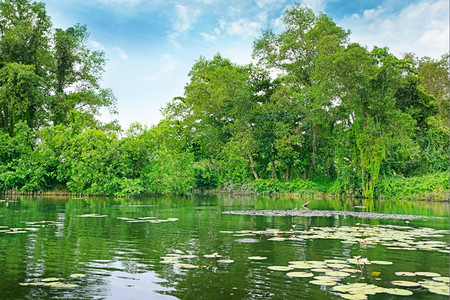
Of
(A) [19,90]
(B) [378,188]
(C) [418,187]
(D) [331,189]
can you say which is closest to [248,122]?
(D) [331,189]

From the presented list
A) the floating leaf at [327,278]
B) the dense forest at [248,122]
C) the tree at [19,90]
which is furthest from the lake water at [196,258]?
the tree at [19,90]

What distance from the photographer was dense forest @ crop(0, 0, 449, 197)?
93.6 feet

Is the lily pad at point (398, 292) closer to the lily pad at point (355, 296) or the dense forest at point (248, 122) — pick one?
the lily pad at point (355, 296)

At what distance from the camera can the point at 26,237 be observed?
8.66 metres

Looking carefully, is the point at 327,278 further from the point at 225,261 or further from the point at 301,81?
the point at 301,81

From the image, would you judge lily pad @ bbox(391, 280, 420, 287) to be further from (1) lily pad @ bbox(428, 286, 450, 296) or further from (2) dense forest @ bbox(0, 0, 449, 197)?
(2) dense forest @ bbox(0, 0, 449, 197)

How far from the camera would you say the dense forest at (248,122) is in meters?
28.5

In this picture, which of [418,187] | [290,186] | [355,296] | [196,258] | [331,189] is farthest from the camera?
[290,186]

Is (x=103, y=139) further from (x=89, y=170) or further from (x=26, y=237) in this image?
(x=26, y=237)

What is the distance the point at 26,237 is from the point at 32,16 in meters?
33.1

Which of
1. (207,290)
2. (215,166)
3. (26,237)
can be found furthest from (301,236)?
(215,166)

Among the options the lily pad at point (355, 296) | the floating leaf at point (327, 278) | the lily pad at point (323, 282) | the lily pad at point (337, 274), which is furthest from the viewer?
the lily pad at point (337, 274)

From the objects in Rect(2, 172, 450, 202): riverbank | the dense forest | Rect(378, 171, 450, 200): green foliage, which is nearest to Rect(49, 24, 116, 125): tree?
the dense forest

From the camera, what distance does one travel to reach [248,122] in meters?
39.1
